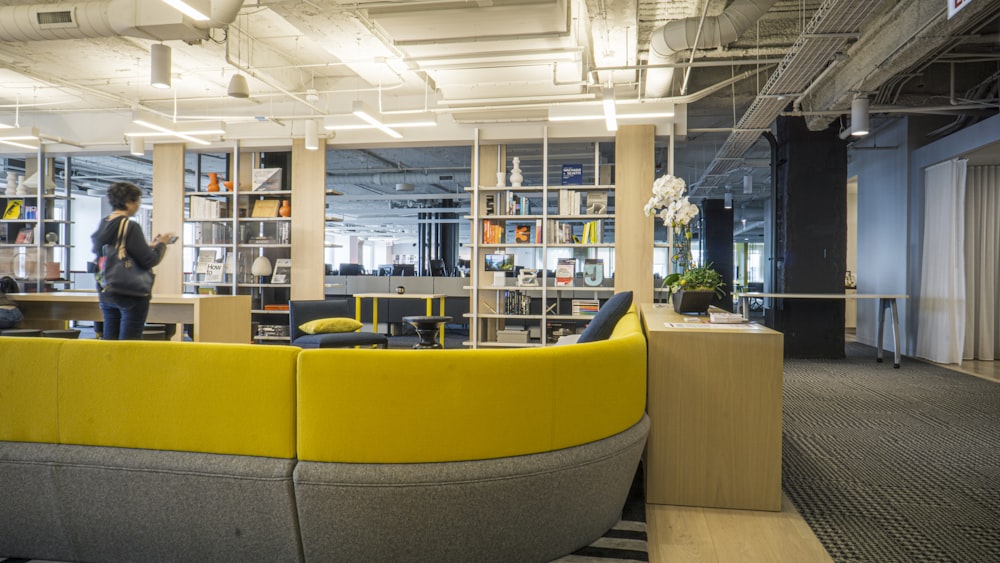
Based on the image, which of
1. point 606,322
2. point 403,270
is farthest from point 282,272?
point 606,322

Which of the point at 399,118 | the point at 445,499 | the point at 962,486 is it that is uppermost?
the point at 399,118

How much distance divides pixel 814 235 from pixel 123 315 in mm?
7744

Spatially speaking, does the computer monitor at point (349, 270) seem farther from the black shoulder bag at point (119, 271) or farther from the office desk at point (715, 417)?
the office desk at point (715, 417)


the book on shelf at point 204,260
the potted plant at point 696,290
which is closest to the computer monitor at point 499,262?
the book on shelf at point 204,260

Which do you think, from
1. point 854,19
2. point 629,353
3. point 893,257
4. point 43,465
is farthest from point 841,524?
point 893,257

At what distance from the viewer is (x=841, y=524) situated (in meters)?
2.43

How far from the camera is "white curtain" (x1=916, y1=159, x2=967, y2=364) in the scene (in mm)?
7332

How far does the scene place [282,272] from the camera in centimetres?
845

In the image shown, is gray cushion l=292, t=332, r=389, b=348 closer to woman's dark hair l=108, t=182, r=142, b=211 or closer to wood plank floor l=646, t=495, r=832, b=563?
woman's dark hair l=108, t=182, r=142, b=211

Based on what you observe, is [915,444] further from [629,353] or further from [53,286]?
[53,286]

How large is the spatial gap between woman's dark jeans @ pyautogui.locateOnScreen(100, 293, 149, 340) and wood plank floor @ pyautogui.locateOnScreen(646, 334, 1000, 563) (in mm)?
3521

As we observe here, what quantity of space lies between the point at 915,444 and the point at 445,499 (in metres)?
3.28

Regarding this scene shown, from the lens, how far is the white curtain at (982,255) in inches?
307

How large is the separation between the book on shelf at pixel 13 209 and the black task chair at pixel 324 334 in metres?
6.64
